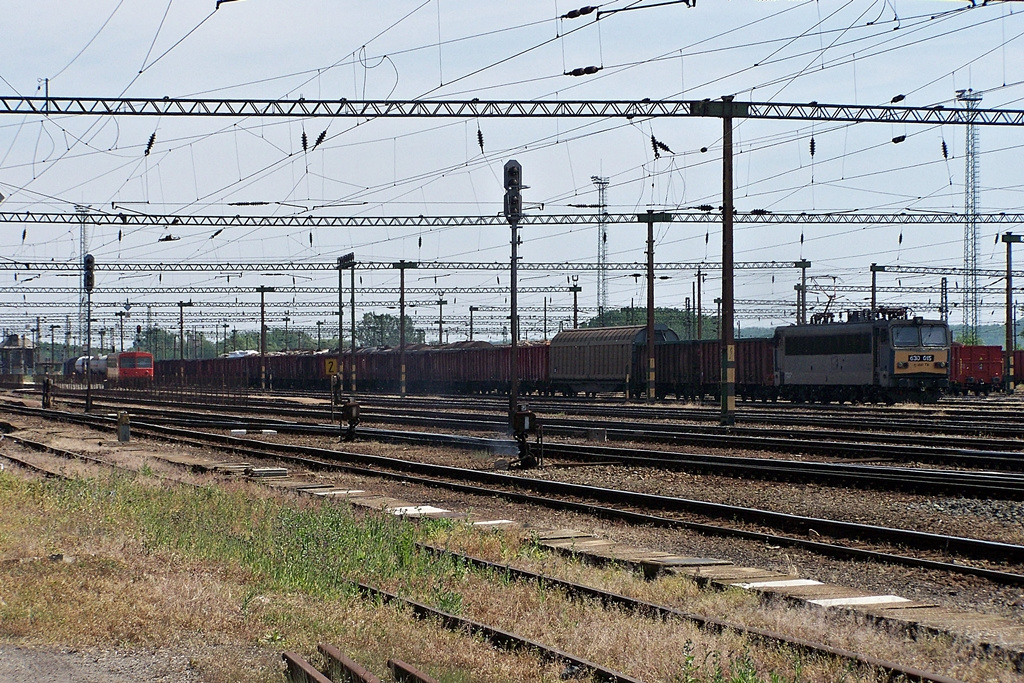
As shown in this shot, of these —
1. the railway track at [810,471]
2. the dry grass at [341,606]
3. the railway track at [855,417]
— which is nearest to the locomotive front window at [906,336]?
the railway track at [855,417]

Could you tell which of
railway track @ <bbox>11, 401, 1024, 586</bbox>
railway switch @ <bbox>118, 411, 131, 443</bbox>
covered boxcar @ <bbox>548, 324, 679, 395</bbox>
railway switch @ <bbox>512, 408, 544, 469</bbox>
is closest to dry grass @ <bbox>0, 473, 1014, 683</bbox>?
railway track @ <bbox>11, 401, 1024, 586</bbox>

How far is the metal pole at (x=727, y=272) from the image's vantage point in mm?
28438

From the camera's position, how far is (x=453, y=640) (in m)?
7.65

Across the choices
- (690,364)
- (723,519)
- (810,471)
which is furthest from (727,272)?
(690,364)

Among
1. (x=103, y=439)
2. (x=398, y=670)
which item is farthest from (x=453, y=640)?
(x=103, y=439)

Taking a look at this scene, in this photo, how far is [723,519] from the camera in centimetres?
1415

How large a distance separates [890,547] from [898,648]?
189 inches

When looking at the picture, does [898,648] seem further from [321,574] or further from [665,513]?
[665,513]

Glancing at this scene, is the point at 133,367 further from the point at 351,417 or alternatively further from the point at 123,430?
the point at 351,417

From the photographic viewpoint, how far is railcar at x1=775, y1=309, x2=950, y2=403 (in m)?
38.5

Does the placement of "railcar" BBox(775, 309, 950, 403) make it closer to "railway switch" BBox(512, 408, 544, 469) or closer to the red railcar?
"railway switch" BBox(512, 408, 544, 469)

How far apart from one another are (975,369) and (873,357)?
19.9 m

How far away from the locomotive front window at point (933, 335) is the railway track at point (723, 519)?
24.0 meters

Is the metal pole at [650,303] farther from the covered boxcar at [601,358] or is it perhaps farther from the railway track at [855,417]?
the railway track at [855,417]
